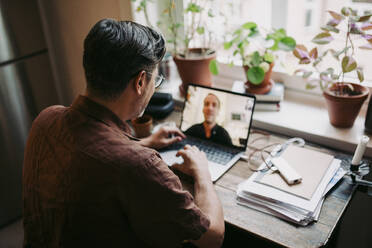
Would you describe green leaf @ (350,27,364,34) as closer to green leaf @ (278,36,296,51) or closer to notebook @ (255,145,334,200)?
green leaf @ (278,36,296,51)

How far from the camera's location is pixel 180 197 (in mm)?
950

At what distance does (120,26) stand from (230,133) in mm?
718

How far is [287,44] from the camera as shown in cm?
159

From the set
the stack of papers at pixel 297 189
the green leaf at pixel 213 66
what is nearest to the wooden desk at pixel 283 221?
the stack of papers at pixel 297 189

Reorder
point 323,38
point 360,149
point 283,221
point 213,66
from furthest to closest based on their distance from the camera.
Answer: point 213,66 < point 323,38 < point 360,149 < point 283,221

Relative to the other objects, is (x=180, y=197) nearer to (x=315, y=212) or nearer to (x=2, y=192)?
(x=315, y=212)

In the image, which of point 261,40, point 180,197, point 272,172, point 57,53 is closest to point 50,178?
point 180,197

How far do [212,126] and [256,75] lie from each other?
33 centimetres

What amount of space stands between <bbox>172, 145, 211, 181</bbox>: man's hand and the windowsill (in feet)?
1.39

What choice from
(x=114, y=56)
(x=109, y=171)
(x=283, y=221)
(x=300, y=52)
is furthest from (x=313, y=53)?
(x=109, y=171)

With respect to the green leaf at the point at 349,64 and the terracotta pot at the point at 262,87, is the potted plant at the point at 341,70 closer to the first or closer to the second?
the green leaf at the point at 349,64

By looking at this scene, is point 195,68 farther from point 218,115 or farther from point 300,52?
point 300,52

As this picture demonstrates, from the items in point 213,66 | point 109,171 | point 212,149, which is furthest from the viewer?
point 213,66

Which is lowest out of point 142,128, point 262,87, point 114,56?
point 142,128
